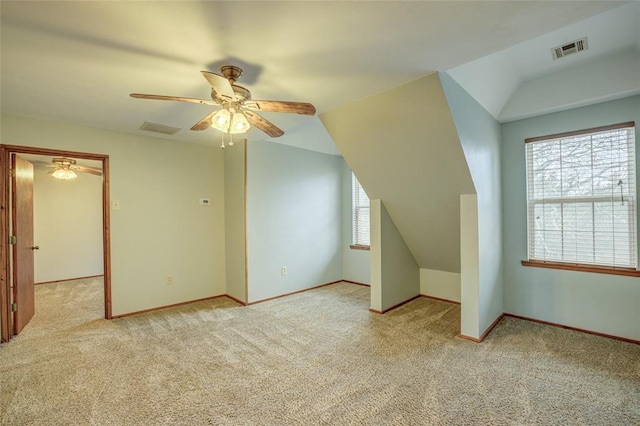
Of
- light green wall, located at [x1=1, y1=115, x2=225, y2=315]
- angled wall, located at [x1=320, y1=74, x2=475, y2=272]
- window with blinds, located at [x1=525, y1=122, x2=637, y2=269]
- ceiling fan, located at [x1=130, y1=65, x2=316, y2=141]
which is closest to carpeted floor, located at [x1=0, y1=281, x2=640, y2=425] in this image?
light green wall, located at [x1=1, y1=115, x2=225, y2=315]

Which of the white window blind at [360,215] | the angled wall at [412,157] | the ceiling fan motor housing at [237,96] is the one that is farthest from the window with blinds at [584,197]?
the ceiling fan motor housing at [237,96]

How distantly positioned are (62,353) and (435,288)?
447 centimetres

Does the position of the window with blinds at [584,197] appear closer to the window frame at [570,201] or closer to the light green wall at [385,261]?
the window frame at [570,201]

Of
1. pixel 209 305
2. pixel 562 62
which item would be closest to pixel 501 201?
pixel 562 62

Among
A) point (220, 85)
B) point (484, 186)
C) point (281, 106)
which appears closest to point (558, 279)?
point (484, 186)

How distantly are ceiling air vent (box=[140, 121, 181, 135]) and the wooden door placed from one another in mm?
1349

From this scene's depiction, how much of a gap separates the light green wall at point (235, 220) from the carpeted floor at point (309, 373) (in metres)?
0.71

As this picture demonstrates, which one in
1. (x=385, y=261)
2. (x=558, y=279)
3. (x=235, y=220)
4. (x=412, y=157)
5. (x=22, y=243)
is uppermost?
(x=412, y=157)

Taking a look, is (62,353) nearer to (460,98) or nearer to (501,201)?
(460,98)

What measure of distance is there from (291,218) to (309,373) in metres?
2.59

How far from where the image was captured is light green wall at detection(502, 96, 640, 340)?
2.77 meters

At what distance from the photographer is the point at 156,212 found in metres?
3.92

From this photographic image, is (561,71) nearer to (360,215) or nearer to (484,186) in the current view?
(484,186)

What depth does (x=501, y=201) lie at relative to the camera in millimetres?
3479
